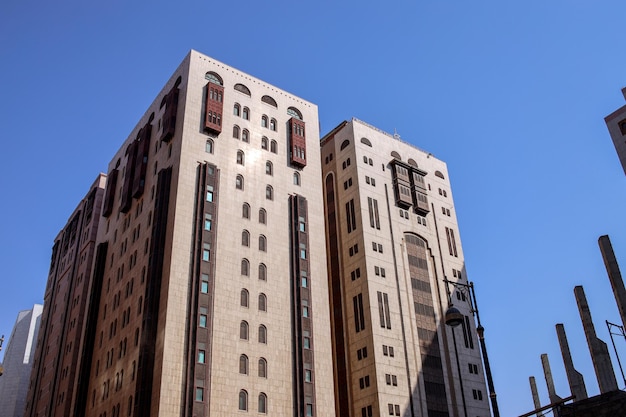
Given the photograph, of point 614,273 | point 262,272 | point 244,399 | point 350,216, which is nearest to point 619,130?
point 614,273

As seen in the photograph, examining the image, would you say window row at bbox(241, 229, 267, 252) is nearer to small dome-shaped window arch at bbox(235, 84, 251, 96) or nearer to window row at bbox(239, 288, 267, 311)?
window row at bbox(239, 288, 267, 311)

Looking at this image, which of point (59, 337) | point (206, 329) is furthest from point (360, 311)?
point (59, 337)

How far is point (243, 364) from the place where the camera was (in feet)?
193

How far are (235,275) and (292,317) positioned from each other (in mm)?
7904

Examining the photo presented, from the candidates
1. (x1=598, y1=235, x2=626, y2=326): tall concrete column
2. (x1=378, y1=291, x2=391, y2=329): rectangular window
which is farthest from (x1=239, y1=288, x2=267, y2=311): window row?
(x1=598, y1=235, x2=626, y2=326): tall concrete column

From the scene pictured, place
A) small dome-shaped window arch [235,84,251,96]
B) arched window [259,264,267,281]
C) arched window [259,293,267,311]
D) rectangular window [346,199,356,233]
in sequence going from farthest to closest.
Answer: rectangular window [346,199,356,233]
small dome-shaped window arch [235,84,251,96]
arched window [259,264,267,281]
arched window [259,293,267,311]

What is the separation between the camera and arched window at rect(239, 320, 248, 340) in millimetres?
60344

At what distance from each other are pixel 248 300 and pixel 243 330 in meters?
3.40

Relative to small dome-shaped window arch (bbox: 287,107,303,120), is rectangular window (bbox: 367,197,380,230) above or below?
below

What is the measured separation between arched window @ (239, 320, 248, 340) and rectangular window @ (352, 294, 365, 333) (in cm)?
1882

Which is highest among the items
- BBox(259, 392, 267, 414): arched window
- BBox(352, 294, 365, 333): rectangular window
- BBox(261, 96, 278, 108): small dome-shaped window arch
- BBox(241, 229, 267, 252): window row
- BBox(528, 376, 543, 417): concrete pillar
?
BBox(261, 96, 278, 108): small dome-shaped window arch

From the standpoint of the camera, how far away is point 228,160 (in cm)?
7019

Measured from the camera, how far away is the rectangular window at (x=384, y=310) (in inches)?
2933

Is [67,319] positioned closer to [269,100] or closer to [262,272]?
[262,272]
